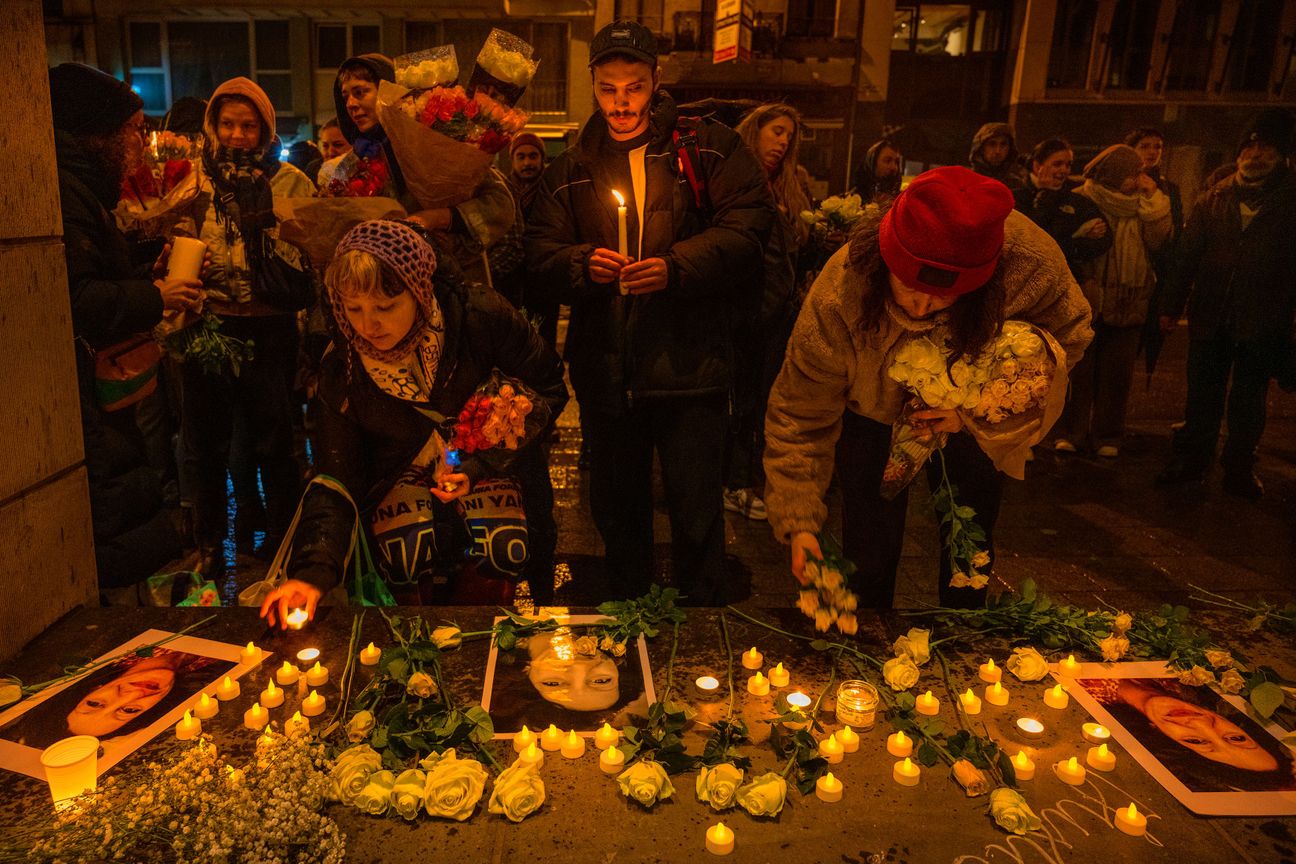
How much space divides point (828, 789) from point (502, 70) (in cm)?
277

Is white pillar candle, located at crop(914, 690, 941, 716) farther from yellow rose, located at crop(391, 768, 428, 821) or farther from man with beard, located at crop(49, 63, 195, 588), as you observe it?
man with beard, located at crop(49, 63, 195, 588)

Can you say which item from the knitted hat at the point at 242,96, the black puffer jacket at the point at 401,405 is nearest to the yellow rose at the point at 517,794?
the black puffer jacket at the point at 401,405

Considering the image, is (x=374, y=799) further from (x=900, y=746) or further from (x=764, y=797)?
(x=900, y=746)

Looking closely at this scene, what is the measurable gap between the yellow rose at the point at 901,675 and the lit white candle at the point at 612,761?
2.35 ft

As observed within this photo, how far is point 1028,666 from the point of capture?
2254 mm

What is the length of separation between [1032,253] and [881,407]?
0.61 metres

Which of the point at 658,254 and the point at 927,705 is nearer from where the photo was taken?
the point at 927,705

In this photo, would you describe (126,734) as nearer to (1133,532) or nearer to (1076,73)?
(1133,532)

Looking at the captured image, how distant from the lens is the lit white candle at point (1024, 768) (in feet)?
6.25

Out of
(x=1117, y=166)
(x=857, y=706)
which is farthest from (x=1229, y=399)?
(x=857, y=706)

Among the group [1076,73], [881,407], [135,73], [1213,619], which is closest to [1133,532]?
[1213,619]

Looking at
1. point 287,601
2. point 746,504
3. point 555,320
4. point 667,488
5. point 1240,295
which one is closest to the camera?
point 287,601

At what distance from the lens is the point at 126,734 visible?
1.99m

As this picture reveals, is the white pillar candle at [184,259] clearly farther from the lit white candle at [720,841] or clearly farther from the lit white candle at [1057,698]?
the lit white candle at [1057,698]
